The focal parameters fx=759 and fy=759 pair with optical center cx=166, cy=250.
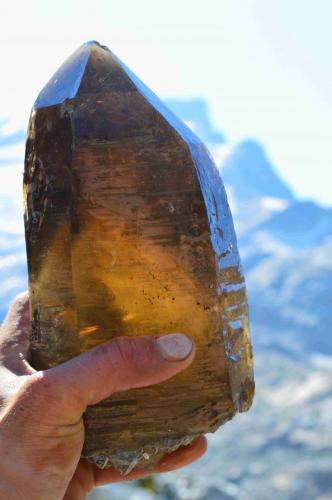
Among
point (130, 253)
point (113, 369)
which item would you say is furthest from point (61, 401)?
point (130, 253)

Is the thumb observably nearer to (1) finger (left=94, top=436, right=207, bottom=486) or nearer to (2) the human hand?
(2) the human hand

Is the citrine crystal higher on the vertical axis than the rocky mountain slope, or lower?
higher

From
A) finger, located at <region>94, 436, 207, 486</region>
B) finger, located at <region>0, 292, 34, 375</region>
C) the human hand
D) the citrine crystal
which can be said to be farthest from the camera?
finger, located at <region>94, 436, 207, 486</region>

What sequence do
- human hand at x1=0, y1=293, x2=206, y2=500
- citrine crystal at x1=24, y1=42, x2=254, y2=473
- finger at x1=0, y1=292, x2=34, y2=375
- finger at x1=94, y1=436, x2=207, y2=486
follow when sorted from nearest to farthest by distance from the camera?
1. human hand at x1=0, y1=293, x2=206, y2=500
2. citrine crystal at x1=24, y1=42, x2=254, y2=473
3. finger at x1=0, y1=292, x2=34, y2=375
4. finger at x1=94, y1=436, x2=207, y2=486

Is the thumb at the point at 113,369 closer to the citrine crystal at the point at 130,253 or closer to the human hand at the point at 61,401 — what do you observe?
the human hand at the point at 61,401

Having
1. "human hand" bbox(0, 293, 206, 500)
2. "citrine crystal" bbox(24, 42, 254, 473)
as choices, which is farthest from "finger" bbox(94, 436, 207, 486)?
"human hand" bbox(0, 293, 206, 500)

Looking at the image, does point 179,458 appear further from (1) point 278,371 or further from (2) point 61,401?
(1) point 278,371

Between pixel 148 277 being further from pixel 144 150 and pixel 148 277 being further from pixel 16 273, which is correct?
pixel 16 273
